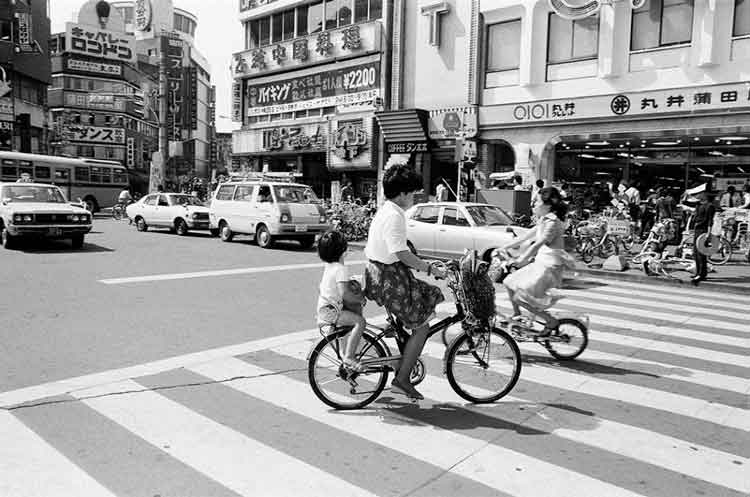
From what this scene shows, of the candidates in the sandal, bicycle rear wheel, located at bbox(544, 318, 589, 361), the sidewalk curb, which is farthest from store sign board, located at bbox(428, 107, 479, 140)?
the sandal

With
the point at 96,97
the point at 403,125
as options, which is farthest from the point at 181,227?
the point at 96,97

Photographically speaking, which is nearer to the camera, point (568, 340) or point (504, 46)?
point (568, 340)

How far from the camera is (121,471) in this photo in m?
3.70

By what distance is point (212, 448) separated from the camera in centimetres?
407

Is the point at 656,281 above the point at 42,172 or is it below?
below

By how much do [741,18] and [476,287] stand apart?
17695 millimetres

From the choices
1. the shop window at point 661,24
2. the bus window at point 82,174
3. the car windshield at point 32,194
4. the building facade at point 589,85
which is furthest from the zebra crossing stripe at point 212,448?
the bus window at point 82,174

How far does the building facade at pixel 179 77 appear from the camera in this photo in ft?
216

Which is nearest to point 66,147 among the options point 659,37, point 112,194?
point 112,194

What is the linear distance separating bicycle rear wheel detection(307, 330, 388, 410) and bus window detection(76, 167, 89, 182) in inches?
1249

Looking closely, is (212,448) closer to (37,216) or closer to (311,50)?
(37,216)

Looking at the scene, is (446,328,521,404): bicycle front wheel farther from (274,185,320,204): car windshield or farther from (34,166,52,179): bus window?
(34,166,52,179): bus window

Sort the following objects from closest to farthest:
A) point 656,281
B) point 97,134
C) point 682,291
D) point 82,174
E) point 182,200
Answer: point 682,291
point 656,281
point 182,200
point 82,174
point 97,134

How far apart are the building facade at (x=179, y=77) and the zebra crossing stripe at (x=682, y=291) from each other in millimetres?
51180
